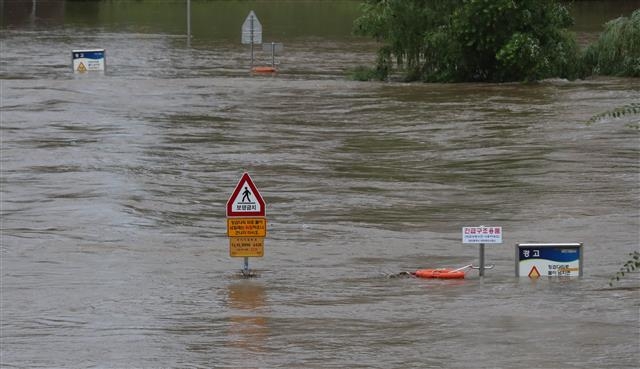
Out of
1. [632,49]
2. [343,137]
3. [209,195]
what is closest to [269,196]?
[209,195]

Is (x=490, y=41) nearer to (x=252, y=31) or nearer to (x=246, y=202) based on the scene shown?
(x=252, y=31)

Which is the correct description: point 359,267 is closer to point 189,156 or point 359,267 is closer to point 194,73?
point 189,156

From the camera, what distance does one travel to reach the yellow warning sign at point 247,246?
1527 cm

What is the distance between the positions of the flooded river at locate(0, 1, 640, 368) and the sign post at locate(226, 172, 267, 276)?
0.39 metres

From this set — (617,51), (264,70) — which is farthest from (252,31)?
(617,51)

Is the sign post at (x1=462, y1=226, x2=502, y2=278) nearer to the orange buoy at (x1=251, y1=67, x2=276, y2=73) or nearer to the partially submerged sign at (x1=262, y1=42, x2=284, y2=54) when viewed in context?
the orange buoy at (x1=251, y1=67, x2=276, y2=73)

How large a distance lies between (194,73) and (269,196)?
21115 millimetres

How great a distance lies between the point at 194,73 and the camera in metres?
41.5

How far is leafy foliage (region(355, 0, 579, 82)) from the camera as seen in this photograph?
36750 mm

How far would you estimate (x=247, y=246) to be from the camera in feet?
50.2

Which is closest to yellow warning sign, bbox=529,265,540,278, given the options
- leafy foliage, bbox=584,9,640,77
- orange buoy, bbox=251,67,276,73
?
leafy foliage, bbox=584,9,640,77

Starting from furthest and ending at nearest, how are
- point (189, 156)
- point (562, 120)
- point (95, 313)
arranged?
point (562, 120) < point (189, 156) < point (95, 313)

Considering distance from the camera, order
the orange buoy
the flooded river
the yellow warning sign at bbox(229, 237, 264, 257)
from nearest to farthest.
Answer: the flooded river → the yellow warning sign at bbox(229, 237, 264, 257) → the orange buoy

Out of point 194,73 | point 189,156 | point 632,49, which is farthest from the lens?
point 194,73
